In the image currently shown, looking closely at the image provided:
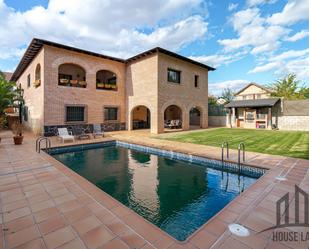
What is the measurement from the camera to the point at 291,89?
3272 cm

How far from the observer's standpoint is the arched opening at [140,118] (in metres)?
20.5

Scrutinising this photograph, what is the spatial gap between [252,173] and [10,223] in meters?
6.89

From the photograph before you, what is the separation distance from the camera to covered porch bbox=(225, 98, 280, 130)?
63.1ft

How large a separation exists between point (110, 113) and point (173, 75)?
24.2 feet

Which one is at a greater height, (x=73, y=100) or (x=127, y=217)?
(x=73, y=100)

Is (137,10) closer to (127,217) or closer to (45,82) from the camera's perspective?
(45,82)

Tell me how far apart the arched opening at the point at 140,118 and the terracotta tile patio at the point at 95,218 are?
50.1 ft

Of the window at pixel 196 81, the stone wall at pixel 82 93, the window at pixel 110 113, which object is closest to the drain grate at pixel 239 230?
the stone wall at pixel 82 93

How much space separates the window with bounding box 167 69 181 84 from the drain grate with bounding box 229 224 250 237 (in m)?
15.1

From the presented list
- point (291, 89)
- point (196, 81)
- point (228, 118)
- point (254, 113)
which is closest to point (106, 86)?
point (196, 81)

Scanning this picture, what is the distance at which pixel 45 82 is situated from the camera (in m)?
13.3

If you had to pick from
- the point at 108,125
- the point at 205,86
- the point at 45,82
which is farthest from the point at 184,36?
the point at 45,82

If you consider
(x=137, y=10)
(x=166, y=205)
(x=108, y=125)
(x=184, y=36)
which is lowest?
(x=166, y=205)

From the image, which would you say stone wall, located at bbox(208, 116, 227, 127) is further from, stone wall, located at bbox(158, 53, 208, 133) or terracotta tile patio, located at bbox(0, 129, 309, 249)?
terracotta tile patio, located at bbox(0, 129, 309, 249)
